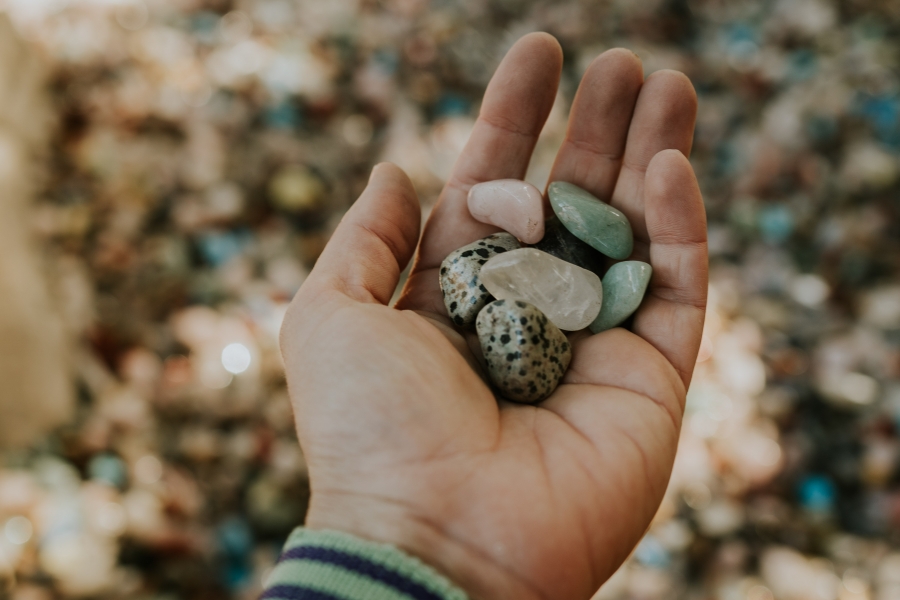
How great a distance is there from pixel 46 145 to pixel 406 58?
1057 mm

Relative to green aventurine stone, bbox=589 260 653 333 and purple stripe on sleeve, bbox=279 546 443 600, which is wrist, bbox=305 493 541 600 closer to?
purple stripe on sleeve, bbox=279 546 443 600

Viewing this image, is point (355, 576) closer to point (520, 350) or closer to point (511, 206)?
point (520, 350)

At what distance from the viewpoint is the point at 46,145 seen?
5.98 ft

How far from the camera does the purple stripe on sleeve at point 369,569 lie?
700 mm

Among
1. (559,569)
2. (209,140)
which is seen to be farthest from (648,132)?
(209,140)

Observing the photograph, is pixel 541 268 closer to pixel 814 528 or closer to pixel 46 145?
pixel 814 528

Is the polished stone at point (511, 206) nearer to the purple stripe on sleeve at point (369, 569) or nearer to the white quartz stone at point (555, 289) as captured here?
the white quartz stone at point (555, 289)

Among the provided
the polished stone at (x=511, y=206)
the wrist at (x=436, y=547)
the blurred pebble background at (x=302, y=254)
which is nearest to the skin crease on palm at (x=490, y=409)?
the wrist at (x=436, y=547)

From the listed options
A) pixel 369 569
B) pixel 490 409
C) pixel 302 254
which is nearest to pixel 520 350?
pixel 490 409

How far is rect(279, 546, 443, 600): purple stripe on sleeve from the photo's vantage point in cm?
70

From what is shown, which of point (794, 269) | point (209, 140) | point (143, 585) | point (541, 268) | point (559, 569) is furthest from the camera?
point (209, 140)

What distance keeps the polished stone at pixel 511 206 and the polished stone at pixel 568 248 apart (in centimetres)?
3

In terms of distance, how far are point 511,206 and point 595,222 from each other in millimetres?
136

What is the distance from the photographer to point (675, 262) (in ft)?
3.26
